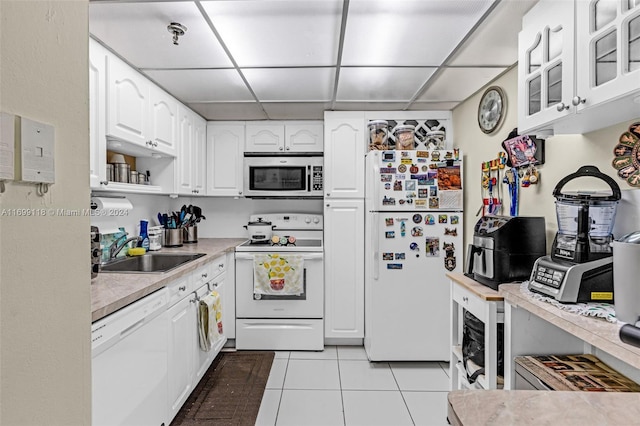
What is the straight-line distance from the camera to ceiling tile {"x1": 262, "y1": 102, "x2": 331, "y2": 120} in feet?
10.3

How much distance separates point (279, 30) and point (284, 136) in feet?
5.87

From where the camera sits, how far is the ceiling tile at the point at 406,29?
63.9 inches

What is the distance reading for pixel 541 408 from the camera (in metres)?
0.64

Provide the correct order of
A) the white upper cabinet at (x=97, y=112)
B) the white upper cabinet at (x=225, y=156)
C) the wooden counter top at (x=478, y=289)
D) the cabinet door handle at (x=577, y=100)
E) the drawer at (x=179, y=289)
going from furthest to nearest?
the white upper cabinet at (x=225, y=156)
the drawer at (x=179, y=289)
the white upper cabinet at (x=97, y=112)
the wooden counter top at (x=478, y=289)
the cabinet door handle at (x=577, y=100)

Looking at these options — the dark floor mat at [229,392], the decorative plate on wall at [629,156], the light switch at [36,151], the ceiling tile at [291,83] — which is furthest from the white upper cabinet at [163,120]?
the decorative plate on wall at [629,156]

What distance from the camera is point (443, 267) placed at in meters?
2.97

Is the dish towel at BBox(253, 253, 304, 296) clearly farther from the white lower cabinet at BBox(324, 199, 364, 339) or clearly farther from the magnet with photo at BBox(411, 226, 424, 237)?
the magnet with photo at BBox(411, 226, 424, 237)

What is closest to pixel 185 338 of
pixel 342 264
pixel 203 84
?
pixel 342 264

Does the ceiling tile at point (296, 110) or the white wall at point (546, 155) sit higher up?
the ceiling tile at point (296, 110)

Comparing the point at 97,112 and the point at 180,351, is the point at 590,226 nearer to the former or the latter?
the point at 180,351

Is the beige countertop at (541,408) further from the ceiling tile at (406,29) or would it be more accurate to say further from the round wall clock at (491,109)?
the round wall clock at (491,109)

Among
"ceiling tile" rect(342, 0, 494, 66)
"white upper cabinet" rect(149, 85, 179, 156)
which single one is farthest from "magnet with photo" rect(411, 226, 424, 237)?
"white upper cabinet" rect(149, 85, 179, 156)

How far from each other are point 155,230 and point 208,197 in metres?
0.94

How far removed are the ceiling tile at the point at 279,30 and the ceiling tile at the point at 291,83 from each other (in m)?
0.12
